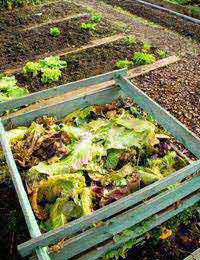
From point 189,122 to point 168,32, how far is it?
3837mm

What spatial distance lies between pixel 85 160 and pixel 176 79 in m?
3.38

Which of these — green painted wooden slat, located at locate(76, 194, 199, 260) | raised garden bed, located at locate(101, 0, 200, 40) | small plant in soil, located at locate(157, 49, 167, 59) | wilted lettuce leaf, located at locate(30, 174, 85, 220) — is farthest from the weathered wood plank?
raised garden bed, located at locate(101, 0, 200, 40)

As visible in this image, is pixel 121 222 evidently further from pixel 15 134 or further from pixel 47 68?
pixel 47 68

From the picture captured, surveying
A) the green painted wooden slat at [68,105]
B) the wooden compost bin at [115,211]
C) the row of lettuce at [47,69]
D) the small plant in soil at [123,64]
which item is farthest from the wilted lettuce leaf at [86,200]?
the small plant in soil at [123,64]

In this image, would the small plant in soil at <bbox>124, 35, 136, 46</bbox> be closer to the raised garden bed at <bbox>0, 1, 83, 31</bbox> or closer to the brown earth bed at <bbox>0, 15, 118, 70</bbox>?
the brown earth bed at <bbox>0, 15, 118, 70</bbox>

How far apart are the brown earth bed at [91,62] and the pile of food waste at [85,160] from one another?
78.5 inches

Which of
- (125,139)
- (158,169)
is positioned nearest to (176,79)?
(125,139)

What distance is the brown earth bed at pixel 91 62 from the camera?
6337 millimetres

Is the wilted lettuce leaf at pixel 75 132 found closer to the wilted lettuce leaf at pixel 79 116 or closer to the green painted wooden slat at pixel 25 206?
the wilted lettuce leaf at pixel 79 116

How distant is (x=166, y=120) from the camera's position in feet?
12.7

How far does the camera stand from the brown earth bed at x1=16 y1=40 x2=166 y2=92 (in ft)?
20.8

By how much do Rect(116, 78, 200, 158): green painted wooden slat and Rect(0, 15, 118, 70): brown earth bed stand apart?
130 inches

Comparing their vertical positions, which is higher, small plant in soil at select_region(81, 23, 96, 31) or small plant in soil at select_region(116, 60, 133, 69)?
small plant in soil at select_region(81, 23, 96, 31)

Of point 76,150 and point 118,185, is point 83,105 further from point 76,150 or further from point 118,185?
point 118,185
